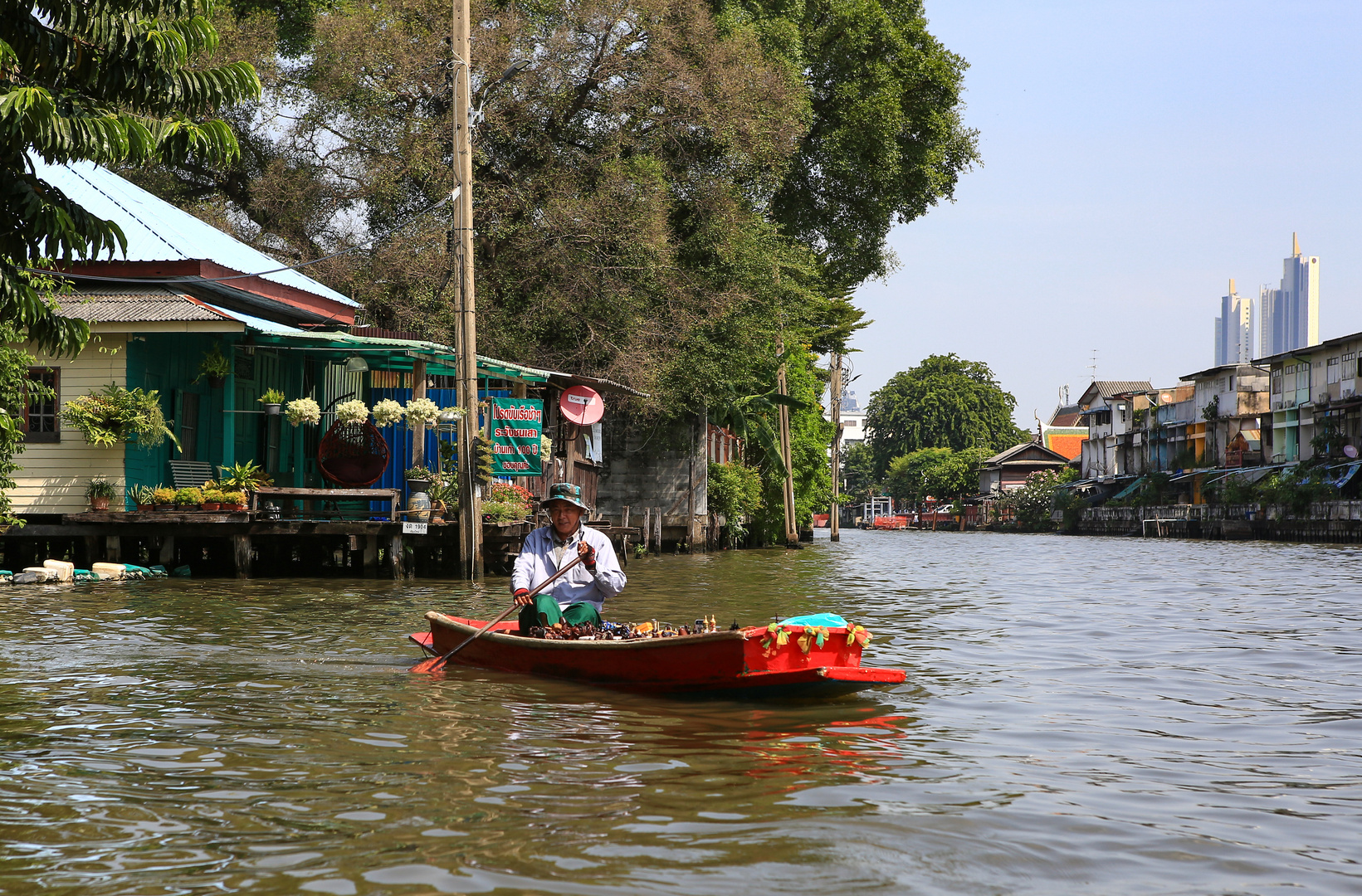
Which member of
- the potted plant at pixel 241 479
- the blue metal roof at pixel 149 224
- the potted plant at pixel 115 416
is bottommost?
the potted plant at pixel 241 479

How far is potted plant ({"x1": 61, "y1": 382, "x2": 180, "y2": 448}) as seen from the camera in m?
17.6

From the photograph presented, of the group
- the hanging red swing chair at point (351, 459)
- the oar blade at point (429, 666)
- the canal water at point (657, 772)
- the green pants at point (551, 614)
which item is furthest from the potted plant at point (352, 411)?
the green pants at point (551, 614)

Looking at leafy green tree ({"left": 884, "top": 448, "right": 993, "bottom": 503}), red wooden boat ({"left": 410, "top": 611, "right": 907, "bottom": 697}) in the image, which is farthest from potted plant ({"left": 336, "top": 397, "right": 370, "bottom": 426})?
leafy green tree ({"left": 884, "top": 448, "right": 993, "bottom": 503})

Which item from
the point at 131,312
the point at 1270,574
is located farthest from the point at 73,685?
the point at 1270,574

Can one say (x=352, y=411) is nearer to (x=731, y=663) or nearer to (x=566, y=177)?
(x=566, y=177)

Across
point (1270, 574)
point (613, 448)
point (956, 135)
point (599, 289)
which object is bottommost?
point (1270, 574)

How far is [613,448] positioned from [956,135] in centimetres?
1431

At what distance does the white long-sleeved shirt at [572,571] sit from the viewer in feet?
32.7

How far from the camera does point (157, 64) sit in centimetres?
813

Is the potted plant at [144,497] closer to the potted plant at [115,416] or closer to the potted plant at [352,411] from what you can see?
the potted plant at [115,416]

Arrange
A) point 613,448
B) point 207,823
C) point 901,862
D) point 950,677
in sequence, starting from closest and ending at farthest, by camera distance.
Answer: point 901,862 < point 207,823 < point 950,677 < point 613,448

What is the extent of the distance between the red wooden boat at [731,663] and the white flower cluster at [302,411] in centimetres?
1046

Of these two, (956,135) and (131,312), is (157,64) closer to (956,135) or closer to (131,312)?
(131,312)

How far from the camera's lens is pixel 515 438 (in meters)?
20.2
